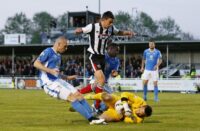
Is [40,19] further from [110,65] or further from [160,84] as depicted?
[110,65]

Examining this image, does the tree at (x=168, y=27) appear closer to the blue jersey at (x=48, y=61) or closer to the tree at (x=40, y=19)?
the tree at (x=40, y=19)

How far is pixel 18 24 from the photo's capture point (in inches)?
6713

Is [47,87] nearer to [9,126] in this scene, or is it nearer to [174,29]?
[9,126]

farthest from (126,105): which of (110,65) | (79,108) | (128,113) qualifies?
(110,65)

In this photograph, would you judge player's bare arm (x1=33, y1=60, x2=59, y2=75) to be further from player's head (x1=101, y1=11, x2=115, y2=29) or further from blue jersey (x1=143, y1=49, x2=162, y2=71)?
blue jersey (x1=143, y1=49, x2=162, y2=71)

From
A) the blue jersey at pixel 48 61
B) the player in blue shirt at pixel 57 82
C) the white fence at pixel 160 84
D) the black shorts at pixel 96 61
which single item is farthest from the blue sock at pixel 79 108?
the white fence at pixel 160 84

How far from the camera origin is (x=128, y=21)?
13412 centimetres

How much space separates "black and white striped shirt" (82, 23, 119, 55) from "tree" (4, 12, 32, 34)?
15623cm

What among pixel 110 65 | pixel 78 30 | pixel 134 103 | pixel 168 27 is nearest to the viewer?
pixel 134 103

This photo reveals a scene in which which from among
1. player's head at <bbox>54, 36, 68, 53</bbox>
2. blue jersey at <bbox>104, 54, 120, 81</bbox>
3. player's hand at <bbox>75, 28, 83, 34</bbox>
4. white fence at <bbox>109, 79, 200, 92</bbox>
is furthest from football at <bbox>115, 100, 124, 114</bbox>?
white fence at <bbox>109, 79, 200, 92</bbox>

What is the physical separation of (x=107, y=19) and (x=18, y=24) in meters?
160

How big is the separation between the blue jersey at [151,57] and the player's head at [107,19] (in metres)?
9.90

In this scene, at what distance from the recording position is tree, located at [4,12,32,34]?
169 meters

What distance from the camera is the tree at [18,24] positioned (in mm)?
168625
